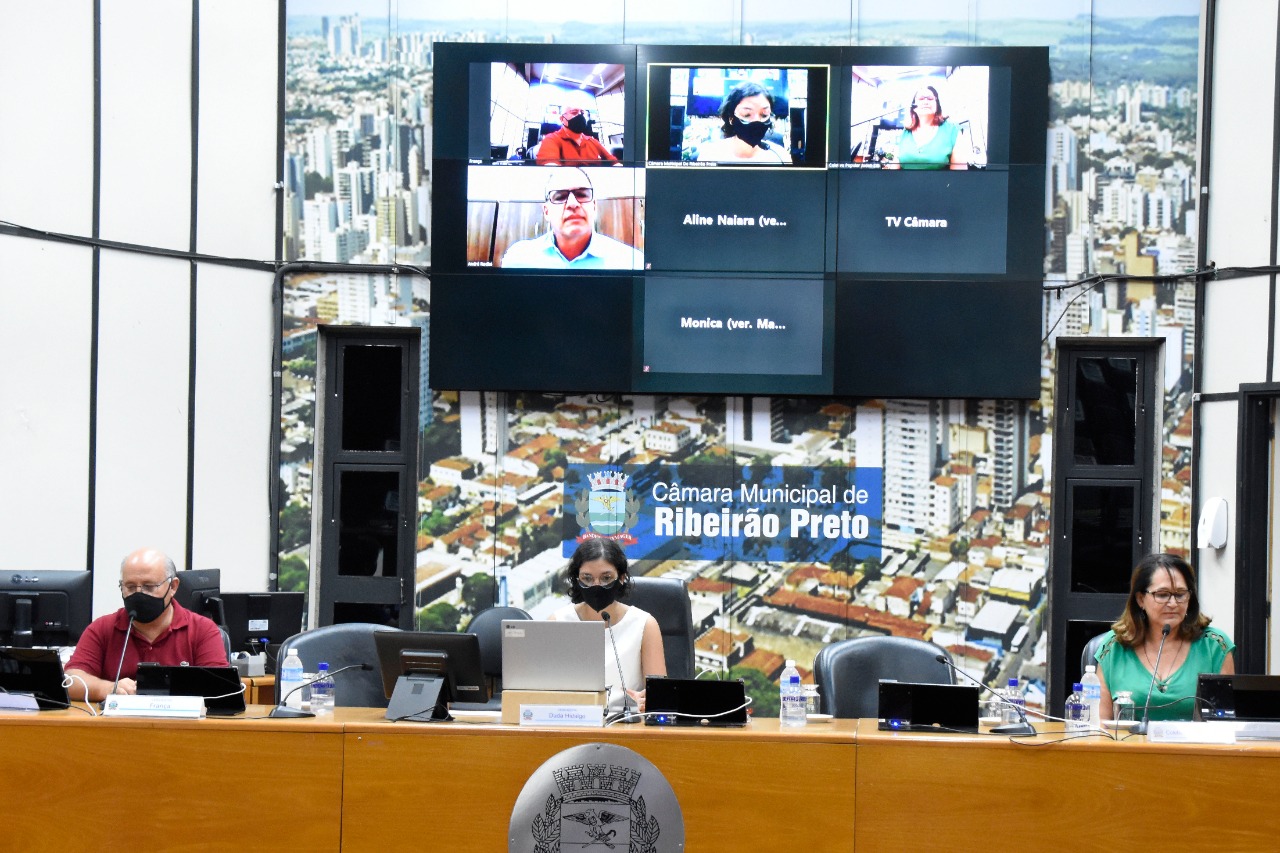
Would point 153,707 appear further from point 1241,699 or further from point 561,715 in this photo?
point 1241,699

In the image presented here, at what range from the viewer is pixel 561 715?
3238 mm

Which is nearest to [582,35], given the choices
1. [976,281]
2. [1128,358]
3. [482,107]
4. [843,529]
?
[482,107]

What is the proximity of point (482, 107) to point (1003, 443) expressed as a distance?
3.11 metres

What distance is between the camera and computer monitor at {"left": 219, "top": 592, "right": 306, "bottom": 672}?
5340mm

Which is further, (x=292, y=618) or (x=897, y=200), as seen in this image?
(x=897, y=200)

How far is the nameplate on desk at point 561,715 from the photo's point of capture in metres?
3.23

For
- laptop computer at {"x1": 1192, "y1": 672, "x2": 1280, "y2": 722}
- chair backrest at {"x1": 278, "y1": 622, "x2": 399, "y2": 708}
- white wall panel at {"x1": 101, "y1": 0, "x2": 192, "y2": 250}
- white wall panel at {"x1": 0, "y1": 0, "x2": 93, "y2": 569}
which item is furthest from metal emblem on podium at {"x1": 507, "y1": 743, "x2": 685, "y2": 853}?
white wall panel at {"x1": 101, "y1": 0, "x2": 192, "y2": 250}

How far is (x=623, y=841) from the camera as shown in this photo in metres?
3.03

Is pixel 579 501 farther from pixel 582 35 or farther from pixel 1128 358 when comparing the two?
pixel 1128 358

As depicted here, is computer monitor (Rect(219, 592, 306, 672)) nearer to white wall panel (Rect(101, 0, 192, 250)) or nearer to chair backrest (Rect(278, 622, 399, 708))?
chair backrest (Rect(278, 622, 399, 708))

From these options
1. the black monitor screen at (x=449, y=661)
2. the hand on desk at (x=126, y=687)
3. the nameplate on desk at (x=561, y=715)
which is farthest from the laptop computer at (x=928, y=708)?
the hand on desk at (x=126, y=687)

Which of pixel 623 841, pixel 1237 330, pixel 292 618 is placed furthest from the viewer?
pixel 1237 330

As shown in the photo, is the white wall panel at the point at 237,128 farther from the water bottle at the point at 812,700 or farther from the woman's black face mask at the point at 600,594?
the water bottle at the point at 812,700

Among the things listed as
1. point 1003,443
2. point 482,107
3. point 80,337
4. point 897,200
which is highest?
point 482,107
